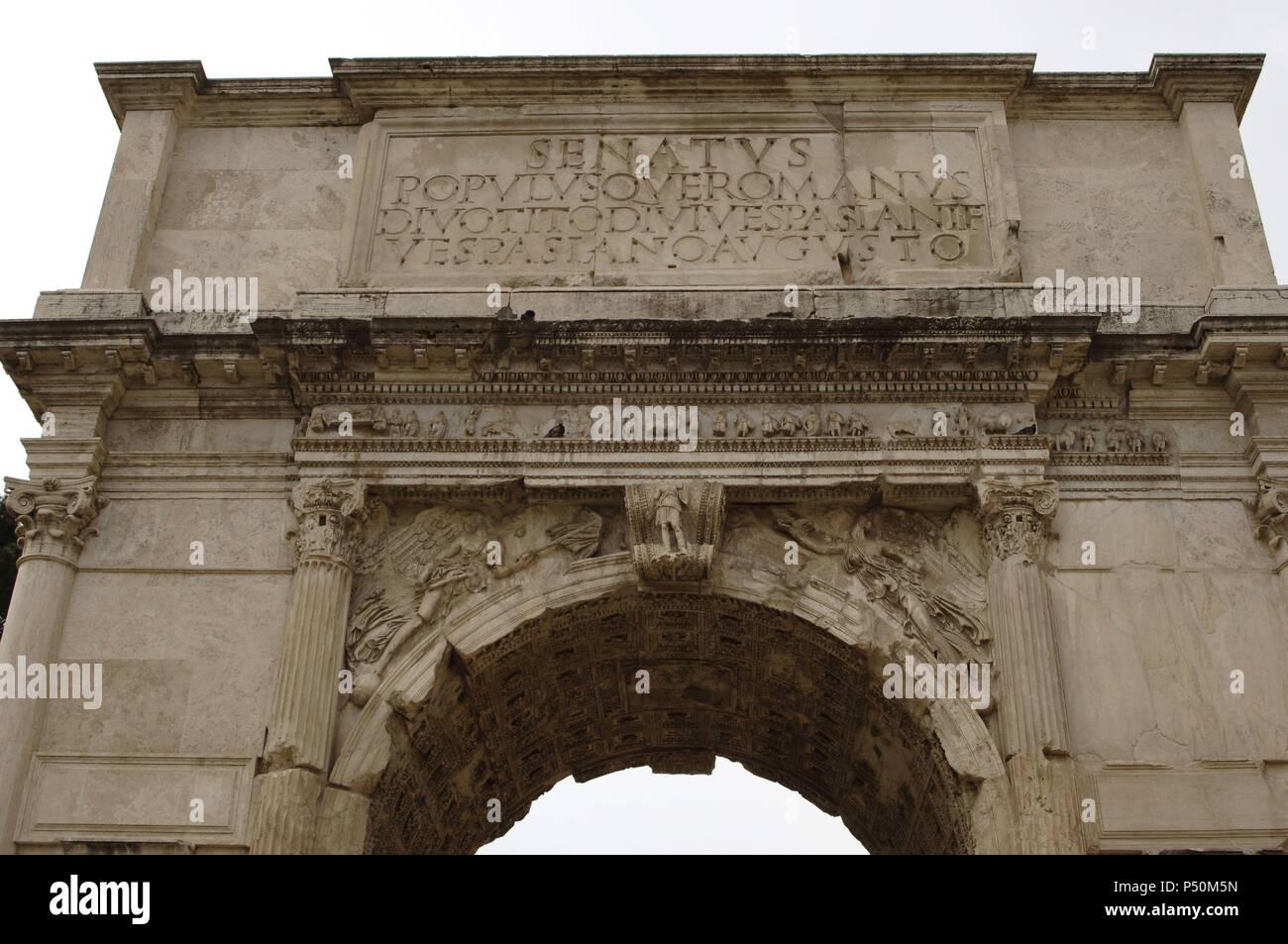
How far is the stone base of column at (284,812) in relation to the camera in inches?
427

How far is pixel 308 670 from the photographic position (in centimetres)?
1159

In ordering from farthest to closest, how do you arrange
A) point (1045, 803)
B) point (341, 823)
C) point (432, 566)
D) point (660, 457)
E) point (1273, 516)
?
1. point (660, 457)
2. point (432, 566)
3. point (1273, 516)
4. point (341, 823)
5. point (1045, 803)

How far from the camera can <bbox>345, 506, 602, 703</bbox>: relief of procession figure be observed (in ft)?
39.7

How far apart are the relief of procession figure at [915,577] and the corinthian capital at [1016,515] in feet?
1.05

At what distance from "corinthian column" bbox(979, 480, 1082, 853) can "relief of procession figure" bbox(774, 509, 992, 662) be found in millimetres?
201

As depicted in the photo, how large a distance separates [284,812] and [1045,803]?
5.16 meters

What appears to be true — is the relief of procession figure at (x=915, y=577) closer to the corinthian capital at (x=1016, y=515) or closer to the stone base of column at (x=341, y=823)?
the corinthian capital at (x=1016, y=515)
